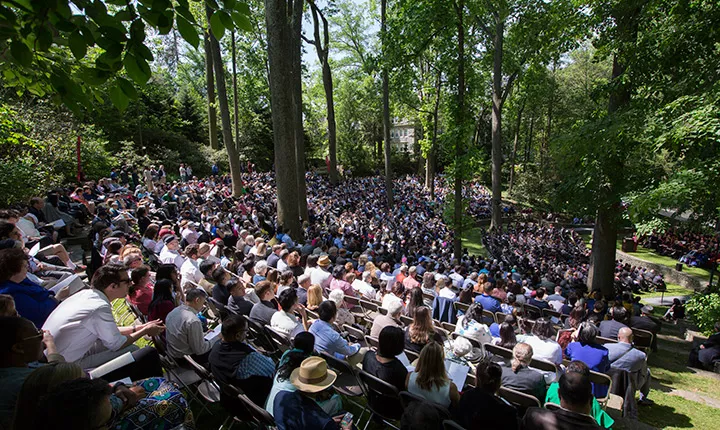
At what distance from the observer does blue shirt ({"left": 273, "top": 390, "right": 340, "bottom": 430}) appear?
2592mm

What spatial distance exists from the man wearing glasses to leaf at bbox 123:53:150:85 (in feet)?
7.12

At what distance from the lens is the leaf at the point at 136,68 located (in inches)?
81.6

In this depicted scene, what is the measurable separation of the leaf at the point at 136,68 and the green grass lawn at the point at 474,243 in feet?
63.2

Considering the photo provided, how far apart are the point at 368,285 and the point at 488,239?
47.0 feet

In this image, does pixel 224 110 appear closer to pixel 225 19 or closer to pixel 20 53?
pixel 225 19

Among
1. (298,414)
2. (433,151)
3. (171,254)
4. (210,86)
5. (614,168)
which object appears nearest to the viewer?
(298,414)

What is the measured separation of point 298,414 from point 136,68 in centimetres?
243

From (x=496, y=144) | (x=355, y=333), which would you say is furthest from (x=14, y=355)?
(x=496, y=144)

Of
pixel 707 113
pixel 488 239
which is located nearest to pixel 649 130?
pixel 707 113

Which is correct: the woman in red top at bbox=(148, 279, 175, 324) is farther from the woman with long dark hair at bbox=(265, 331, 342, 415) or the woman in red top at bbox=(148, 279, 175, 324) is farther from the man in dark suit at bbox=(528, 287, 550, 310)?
the man in dark suit at bbox=(528, 287, 550, 310)

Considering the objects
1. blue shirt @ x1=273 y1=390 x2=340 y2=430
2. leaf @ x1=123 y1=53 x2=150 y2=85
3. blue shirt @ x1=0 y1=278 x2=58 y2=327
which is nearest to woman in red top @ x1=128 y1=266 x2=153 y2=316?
blue shirt @ x1=0 y1=278 x2=58 y2=327

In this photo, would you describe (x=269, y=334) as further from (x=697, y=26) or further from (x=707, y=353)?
(x=697, y=26)

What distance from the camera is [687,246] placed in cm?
2269

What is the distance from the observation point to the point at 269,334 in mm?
4414
